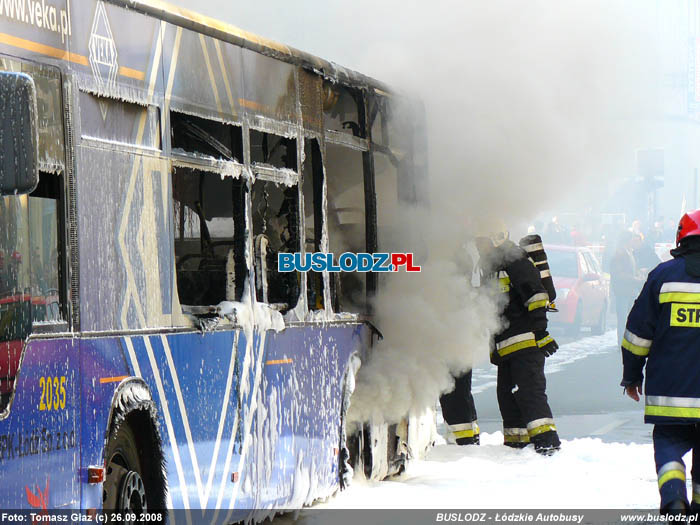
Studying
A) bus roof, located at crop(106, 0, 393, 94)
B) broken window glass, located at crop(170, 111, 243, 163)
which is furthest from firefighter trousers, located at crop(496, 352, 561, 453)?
broken window glass, located at crop(170, 111, 243, 163)

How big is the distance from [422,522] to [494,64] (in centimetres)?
504

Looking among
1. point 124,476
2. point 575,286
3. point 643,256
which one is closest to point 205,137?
point 124,476

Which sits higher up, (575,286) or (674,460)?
(575,286)

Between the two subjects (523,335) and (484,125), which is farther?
(523,335)

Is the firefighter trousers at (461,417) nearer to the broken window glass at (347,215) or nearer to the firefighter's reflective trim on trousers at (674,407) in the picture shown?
the broken window glass at (347,215)

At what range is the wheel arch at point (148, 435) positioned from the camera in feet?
20.1

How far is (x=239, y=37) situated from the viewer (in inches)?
298

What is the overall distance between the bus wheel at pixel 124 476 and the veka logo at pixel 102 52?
142 cm

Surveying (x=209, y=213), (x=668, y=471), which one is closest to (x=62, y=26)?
(x=209, y=213)

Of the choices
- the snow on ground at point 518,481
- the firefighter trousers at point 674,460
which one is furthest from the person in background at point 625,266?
the firefighter trousers at point 674,460

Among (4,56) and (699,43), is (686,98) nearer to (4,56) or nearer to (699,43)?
(699,43)

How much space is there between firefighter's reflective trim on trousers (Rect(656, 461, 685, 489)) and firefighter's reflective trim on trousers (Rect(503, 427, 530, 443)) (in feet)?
16.9

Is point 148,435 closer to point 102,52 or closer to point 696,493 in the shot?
point 102,52

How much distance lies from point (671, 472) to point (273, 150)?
286 centimetres
